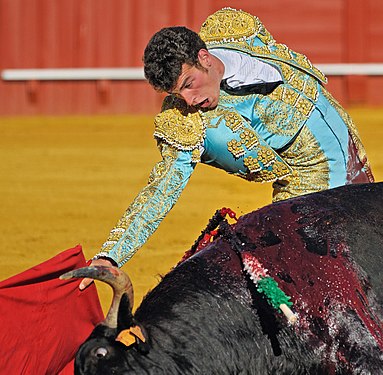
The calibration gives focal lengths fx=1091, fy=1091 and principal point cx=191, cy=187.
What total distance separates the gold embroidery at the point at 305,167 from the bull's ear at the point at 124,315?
101cm

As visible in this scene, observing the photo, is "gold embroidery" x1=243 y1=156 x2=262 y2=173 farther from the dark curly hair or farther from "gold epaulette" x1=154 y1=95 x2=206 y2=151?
the dark curly hair

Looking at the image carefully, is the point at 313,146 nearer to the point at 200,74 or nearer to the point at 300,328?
the point at 200,74

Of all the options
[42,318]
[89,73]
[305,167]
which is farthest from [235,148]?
[89,73]

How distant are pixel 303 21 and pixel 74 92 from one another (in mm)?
2176

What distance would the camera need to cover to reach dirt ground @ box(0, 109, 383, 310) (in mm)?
4953

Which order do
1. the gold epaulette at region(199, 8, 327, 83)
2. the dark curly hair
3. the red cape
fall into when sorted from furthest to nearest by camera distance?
1. the gold epaulette at region(199, 8, 327, 83)
2. the red cape
3. the dark curly hair

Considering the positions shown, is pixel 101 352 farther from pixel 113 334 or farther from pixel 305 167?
pixel 305 167

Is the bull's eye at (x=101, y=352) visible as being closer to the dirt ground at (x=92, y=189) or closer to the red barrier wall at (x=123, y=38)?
the dirt ground at (x=92, y=189)

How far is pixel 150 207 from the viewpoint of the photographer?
8.71ft

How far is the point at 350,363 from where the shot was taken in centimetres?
219

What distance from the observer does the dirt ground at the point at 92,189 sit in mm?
4953

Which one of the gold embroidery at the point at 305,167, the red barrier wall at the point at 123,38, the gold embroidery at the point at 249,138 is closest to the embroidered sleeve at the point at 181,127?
the gold embroidery at the point at 249,138

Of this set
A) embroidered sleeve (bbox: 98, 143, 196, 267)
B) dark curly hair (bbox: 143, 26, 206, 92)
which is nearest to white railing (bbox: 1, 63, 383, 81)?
embroidered sleeve (bbox: 98, 143, 196, 267)

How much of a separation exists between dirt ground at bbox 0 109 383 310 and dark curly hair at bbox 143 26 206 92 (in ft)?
4.21
